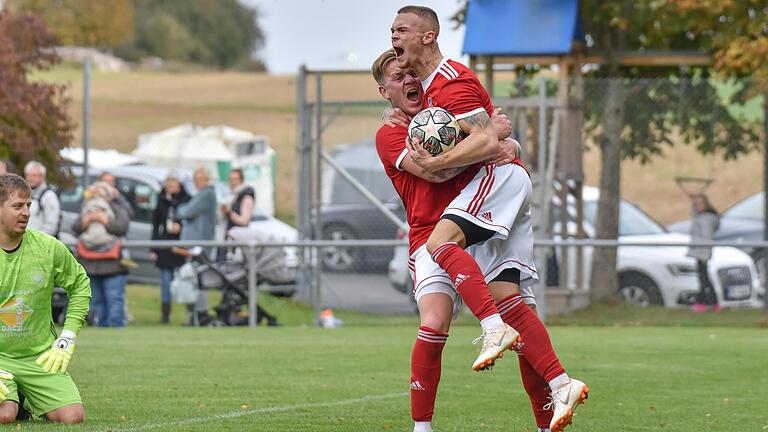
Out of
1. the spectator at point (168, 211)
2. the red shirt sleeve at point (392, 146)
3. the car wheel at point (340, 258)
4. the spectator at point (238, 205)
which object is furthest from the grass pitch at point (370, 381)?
the spectator at point (168, 211)

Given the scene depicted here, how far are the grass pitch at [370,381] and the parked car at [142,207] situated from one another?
11.9 feet

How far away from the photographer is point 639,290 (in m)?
17.9

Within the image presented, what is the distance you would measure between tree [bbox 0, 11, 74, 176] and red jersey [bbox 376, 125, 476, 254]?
36.1 feet

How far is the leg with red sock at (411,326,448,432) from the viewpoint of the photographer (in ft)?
23.1

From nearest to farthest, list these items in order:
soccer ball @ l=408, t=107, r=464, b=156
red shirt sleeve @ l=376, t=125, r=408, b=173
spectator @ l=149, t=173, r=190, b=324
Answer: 1. soccer ball @ l=408, t=107, r=464, b=156
2. red shirt sleeve @ l=376, t=125, r=408, b=173
3. spectator @ l=149, t=173, r=190, b=324

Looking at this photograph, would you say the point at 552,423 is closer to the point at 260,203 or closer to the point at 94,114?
the point at 260,203

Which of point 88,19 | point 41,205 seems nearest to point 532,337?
point 41,205

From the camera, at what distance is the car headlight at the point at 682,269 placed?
17719 millimetres

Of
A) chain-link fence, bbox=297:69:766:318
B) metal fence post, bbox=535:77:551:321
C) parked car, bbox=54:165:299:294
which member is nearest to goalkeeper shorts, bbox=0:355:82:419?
metal fence post, bbox=535:77:551:321

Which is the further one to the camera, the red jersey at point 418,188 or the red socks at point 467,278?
the red jersey at point 418,188

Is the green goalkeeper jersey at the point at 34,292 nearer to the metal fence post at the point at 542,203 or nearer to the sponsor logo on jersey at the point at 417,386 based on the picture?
the sponsor logo on jersey at the point at 417,386

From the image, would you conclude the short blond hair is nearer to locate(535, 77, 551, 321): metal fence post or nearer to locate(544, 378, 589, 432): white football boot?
locate(544, 378, 589, 432): white football boot

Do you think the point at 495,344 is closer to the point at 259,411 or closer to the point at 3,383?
the point at 259,411

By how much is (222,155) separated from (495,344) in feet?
69.2
